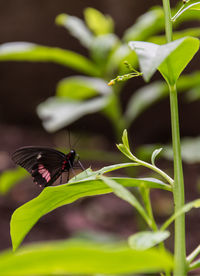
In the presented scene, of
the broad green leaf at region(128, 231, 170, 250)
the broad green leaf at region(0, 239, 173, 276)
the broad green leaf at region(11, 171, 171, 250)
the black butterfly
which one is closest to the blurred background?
the black butterfly

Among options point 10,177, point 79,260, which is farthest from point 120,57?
point 79,260

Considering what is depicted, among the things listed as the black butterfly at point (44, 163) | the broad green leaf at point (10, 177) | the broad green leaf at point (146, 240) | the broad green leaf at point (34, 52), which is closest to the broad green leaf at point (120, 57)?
the broad green leaf at point (34, 52)

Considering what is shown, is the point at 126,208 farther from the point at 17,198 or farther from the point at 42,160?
the point at 42,160

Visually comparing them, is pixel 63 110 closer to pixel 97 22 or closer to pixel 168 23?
pixel 97 22

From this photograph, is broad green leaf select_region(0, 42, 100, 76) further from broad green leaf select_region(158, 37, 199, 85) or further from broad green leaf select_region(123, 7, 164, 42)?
broad green leaf select_region(158, 37, 199, 85)

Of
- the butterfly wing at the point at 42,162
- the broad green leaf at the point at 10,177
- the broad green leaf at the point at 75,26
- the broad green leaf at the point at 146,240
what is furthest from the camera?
the broad green leaf at the point at 75,26

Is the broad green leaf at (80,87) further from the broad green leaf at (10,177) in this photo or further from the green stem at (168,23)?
the green stem at (168,23)
